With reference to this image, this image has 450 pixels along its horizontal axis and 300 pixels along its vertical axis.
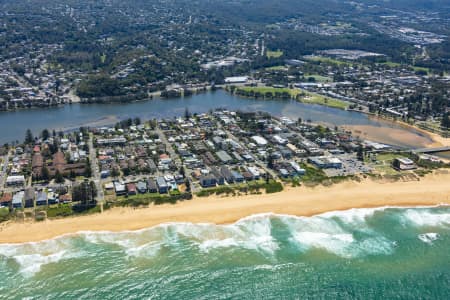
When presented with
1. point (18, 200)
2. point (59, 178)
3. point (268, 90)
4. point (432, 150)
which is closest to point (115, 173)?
point (59, 178)

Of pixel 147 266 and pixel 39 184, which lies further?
pixel 39 184

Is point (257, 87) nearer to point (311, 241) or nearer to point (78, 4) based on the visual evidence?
point (311, 241)

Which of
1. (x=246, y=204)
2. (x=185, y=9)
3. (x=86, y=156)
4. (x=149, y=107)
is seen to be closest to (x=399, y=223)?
(x=246, y=204)

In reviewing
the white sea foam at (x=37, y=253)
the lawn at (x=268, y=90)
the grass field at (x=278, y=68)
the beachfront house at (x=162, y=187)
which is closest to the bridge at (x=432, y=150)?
the beachfront house at (x=162, y=187)

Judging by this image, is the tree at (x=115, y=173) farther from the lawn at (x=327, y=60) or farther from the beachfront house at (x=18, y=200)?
the lawn at (x=327, y=60)

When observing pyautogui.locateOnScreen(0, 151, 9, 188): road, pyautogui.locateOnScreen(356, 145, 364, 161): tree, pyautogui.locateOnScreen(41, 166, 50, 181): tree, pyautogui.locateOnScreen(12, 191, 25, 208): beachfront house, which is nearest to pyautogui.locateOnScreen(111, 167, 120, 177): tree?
pyautogui.locateOnScreen(41, 166, 50, 181): tree
